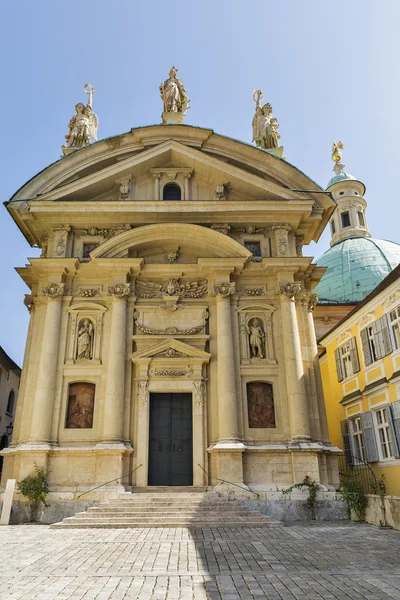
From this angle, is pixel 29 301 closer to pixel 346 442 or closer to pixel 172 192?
pixel 172 192

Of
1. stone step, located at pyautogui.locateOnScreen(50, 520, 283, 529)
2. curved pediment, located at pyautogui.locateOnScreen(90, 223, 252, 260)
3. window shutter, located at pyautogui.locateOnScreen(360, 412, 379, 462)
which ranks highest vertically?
curved pediment, located at pyautogui.locateOnScreen(90, 223, 252, 260)

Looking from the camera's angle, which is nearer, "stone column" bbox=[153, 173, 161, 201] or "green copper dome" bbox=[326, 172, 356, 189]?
"stone column" bbox=[153, 173, 161, 201]

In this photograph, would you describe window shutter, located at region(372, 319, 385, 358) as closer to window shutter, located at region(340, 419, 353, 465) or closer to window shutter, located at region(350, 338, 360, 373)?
window shutter, located at region(350, 338, 360, 373)

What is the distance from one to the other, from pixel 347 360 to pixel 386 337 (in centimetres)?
477

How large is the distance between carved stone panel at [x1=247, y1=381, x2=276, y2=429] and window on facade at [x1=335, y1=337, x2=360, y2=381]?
468cm

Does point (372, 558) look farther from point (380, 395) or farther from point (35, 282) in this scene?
point (35, 282)

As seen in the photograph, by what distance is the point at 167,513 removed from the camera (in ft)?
44.9

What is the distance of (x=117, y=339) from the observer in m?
18.2

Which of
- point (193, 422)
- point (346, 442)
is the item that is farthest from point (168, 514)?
point (346, 442)

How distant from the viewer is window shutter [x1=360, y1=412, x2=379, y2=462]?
18.5m

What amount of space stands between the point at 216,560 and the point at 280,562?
1060mm

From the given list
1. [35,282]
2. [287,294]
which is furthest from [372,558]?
[35,282]

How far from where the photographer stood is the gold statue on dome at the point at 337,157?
51906mm

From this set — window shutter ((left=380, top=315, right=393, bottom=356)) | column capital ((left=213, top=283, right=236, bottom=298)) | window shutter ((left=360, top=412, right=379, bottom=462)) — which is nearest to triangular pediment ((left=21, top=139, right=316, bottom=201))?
column capital ((left=213, top=283, right=236, bottom=298))
